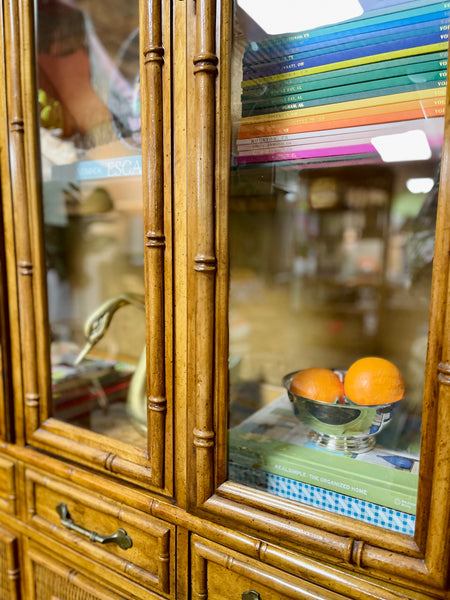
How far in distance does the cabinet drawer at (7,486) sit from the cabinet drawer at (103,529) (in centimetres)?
5

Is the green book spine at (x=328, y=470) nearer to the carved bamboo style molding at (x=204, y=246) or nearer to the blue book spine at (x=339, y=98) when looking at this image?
the carved bamboo style molding at (x=204, y=246)

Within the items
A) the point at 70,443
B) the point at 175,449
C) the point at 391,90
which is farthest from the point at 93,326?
the point at 391,90

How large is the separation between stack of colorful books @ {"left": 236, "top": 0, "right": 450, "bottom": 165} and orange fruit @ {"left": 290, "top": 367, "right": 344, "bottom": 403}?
0.33 meters

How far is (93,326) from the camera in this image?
32.8 inches

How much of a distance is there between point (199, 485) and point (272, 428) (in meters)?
0.16

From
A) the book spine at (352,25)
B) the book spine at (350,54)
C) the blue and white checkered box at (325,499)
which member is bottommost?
the blue and white checkered box at (325,499)

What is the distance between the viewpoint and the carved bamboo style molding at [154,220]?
56 cm

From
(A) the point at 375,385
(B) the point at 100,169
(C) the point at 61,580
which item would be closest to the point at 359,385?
(A) the point at 375,385

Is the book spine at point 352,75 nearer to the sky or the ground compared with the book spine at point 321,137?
nearer to the sky

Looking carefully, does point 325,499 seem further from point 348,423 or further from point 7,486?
point 7,486

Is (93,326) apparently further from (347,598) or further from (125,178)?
(347,598)

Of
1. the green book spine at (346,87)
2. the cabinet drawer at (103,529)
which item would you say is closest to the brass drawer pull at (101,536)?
the cabinet drawer at (103,529)

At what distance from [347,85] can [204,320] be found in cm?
37

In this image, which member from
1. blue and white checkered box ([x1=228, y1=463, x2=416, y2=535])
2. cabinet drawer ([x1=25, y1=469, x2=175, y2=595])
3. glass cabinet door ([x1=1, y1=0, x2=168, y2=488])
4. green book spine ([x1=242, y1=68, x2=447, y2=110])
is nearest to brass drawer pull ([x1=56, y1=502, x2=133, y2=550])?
cabinet drawer ([x1=25, y1=469, x2=175, y2=595])
